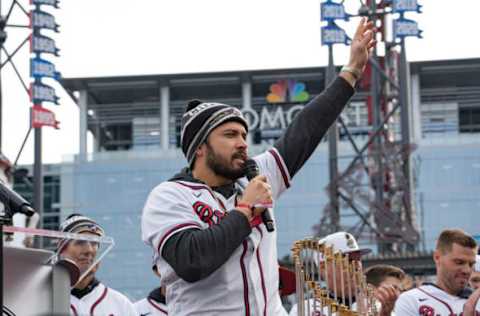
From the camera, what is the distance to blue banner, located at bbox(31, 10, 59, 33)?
31406 mm

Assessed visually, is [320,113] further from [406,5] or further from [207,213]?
[406,5]

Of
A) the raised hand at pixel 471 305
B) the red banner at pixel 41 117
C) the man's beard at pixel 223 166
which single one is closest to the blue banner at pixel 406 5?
the red banner at pixel 41 117

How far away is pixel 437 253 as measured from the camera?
8.46m

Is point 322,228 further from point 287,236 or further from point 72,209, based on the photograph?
point 72,209

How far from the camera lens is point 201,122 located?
5.22m

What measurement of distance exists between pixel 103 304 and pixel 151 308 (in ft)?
3.85

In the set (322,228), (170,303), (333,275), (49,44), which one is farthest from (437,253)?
(49,44)

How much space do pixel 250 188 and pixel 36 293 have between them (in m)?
1.06

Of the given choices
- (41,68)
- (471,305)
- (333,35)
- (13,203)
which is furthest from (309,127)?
(41,68)

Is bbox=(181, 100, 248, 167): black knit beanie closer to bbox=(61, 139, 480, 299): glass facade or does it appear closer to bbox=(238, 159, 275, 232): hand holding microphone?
bbox=(238, 159, 275, 232): hand holding microphone

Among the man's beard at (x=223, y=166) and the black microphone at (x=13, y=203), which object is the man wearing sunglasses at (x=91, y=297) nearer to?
the man's beard at (x=223, y=166)

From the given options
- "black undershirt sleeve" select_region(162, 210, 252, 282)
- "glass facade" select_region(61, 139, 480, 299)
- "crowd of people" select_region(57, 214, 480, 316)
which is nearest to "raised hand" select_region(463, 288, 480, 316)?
"crowd of people" select_region(57, 214, 480, 316)

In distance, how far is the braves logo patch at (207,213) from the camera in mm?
5027

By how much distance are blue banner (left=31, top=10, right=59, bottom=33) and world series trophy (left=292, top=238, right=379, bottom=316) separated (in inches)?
1045
